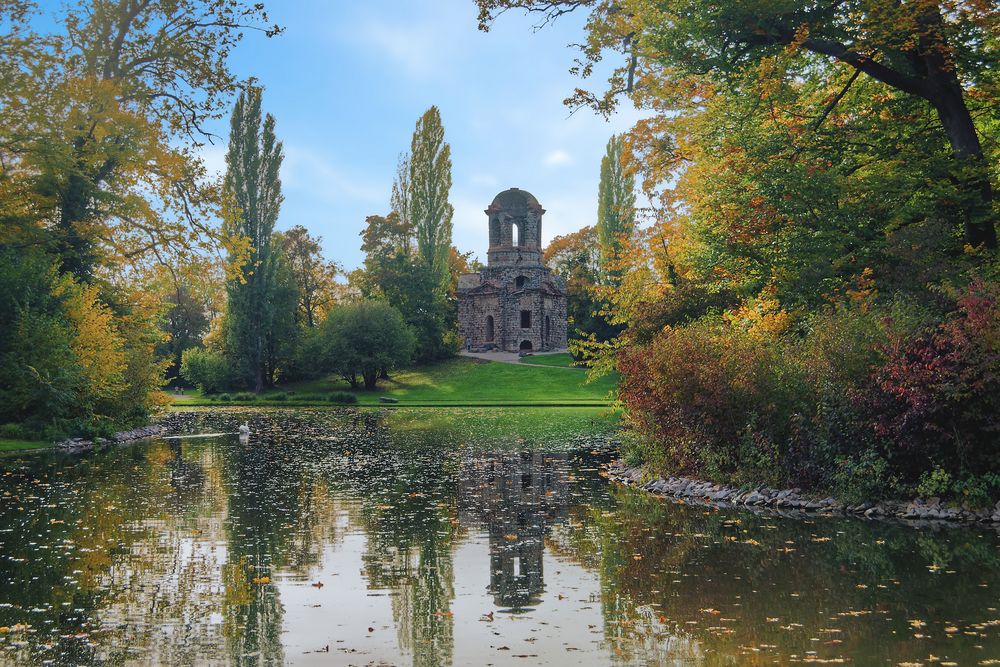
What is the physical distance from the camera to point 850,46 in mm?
16781

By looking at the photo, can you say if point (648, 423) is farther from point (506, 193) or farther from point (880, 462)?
point (506, 193)

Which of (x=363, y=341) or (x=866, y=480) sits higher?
(x=363, y=341)

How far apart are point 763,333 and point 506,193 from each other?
6102cm

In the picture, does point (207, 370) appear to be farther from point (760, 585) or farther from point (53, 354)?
point (760, 585)

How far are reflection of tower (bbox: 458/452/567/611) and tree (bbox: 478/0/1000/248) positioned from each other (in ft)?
27.3

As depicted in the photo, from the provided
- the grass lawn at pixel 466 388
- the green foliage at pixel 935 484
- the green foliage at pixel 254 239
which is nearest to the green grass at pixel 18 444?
the grass lawn at pixel 466 388

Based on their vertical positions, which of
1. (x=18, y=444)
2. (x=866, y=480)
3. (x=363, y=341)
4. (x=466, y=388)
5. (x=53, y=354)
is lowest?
(x=18, y=444)

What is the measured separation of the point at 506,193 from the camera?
254 feet

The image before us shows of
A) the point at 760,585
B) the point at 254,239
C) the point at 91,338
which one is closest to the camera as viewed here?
the point at 760,585

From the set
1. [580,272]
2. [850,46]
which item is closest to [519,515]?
[850,46]

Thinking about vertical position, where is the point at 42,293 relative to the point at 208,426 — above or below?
above

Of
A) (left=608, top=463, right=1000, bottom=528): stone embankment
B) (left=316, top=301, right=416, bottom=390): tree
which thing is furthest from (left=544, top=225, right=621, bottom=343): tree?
(left=608, top=463, right=1000, bottom=528): stone embankment

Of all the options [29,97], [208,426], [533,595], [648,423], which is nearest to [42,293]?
[29,97]

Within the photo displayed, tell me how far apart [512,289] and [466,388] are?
59.2ft
